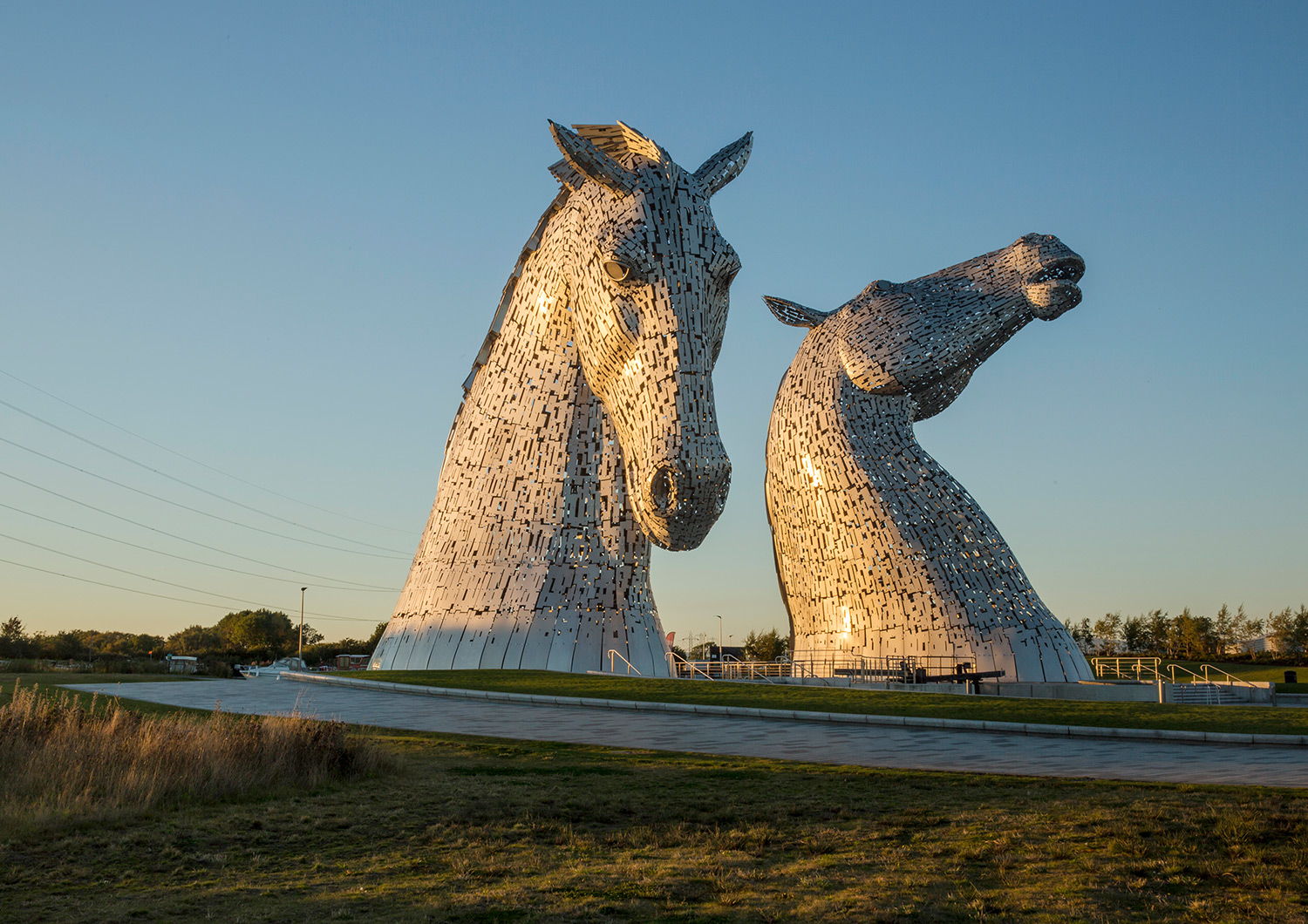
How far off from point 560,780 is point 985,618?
1412cm

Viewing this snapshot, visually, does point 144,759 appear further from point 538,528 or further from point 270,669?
point 270,669

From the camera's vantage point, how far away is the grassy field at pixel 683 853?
385cm

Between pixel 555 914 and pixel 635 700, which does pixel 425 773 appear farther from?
pixel 635 700

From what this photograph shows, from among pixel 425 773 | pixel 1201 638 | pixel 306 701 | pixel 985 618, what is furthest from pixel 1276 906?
pixel 1201 638

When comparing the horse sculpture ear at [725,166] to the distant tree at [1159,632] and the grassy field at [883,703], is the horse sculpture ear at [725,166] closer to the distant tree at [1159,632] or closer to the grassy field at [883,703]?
the grassy field at [883,703]

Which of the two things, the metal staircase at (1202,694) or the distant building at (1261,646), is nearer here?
the metal staircase at (1202,694)

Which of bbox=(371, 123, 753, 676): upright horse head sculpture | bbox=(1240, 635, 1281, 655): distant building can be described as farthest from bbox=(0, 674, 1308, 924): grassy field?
bbox=(1240, 635, 1281, 655): distant building

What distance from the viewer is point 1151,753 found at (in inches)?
330

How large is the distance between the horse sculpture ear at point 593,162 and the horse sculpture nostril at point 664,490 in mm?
2640

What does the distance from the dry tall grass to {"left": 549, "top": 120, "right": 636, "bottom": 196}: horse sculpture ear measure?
16.9 ft

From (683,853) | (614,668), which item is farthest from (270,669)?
(683,853)

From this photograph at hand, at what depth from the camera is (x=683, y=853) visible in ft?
15.7

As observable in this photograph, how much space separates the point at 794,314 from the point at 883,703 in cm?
1339

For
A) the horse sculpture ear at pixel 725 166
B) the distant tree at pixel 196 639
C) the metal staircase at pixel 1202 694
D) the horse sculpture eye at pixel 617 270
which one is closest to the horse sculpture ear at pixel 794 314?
the metal staircase at pixel 1202 694
